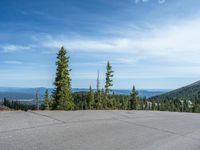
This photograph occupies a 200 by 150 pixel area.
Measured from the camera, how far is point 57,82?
3772cm

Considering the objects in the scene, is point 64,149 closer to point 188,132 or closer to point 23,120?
point 23,120

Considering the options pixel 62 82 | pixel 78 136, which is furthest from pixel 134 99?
pixel 78 136

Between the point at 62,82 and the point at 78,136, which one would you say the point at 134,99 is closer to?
the point at 62,82

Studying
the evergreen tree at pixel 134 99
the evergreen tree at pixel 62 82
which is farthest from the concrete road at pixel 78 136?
the evergreen tree at pixel 134 99

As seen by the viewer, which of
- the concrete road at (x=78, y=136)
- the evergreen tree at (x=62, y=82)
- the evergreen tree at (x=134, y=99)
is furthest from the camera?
the evergreen tree at (x=134, y=99)

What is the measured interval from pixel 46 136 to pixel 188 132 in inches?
242

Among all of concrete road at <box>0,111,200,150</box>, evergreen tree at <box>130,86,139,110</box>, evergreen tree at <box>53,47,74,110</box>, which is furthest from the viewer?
evergreen tree at <box>130,86,139,110</box>

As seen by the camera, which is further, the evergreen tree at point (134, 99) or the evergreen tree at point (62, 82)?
the evergreen tree at point (134, 99)

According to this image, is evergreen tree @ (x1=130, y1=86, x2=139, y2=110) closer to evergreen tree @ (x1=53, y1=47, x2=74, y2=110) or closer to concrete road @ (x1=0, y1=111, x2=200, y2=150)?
evergreen tree @ (x1=53, y1=47, x2=74, y2=110)

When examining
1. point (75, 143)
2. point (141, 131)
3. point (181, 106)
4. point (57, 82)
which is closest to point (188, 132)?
point (141, 131)

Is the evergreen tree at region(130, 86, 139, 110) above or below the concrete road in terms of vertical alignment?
above

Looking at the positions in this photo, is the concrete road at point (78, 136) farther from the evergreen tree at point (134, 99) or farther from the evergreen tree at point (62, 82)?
the evergreen tree at point (134, 99)

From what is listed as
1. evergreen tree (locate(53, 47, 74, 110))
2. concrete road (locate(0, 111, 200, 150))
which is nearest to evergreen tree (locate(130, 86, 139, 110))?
evergreen tree (locate(53, 47, 74, 110))

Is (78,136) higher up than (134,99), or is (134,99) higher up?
(134,99)
